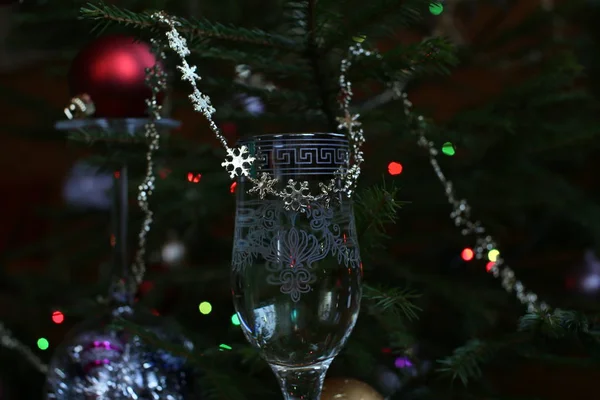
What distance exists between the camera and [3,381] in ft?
2.55

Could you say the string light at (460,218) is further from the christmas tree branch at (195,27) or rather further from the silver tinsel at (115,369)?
the silver tinsel at (115,369)

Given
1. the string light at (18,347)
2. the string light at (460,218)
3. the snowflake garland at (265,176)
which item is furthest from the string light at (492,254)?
the string light at (18,347)

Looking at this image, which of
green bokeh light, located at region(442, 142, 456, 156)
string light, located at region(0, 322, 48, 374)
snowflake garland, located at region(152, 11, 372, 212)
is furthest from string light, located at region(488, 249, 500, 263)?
string light, located at region(0, 322, 48, 374)

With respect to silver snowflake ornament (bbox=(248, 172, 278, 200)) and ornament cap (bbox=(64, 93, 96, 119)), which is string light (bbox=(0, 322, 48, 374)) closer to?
ornament cap (bbox=(64, 93, 96, 119))

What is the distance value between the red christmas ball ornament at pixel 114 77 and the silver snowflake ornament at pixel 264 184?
18cm

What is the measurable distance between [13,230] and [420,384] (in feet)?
4.91

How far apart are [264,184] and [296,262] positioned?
50 mm

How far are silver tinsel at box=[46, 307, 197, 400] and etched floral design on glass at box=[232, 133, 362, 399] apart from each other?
168 mm

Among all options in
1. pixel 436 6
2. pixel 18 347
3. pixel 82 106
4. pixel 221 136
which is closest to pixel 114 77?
pixel 82 106

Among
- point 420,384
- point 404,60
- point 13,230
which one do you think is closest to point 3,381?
point 420,384

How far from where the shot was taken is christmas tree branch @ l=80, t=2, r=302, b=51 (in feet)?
1.27

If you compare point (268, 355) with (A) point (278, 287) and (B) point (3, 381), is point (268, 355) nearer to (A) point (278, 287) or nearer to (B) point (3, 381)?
(A) point (278, 287)

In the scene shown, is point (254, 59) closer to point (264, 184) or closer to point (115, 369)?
point (264, 184)

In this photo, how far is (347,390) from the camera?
1.54ft
